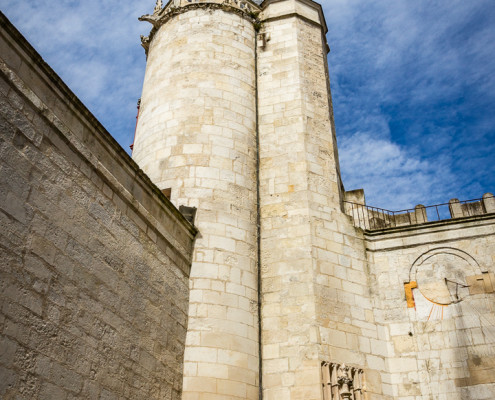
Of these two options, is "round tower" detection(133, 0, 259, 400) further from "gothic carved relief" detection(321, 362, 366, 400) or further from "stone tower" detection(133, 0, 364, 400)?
"gothic carved relief" detection(321, 362, 366, 400)

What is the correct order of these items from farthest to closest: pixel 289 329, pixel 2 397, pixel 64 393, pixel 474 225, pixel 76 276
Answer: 1. pixel 474 225
2. pixel 289 329
3. pixel 76 276
4. pixel 64 393
5. pixel 2 397

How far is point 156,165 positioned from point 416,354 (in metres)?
5.81

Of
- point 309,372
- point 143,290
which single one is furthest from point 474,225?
point 143,290

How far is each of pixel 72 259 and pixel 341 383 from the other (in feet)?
15.1

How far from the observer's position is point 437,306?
31.9 ft

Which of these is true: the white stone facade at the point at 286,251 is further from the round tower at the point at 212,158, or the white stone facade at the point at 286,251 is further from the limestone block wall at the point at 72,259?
the limestone block wall at the point at 72,259

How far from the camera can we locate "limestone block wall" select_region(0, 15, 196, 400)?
540 centimetres

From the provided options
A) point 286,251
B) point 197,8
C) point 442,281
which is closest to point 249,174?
point 286,251

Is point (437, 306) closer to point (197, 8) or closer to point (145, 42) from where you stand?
point (197, 8)

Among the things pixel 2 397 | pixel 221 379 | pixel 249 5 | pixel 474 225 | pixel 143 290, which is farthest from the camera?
pixel 249 5

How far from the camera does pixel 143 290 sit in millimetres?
7492

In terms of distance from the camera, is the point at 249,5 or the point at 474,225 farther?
the point at 249,5

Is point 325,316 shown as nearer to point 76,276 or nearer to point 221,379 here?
point 221,379

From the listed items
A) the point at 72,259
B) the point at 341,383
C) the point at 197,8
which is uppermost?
the point at 197,8
